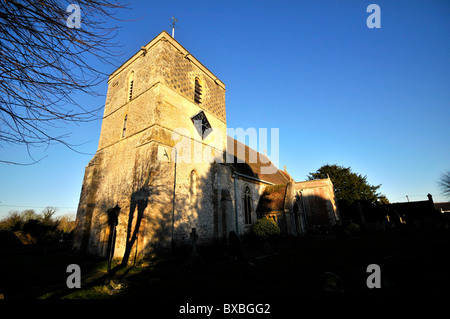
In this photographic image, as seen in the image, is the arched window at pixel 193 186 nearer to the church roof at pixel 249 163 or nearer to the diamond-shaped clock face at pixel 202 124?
the diamond-shaped clock face at pixel 202 124

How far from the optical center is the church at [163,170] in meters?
10.1

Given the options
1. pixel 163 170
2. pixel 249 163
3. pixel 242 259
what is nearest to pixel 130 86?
pixel 163 170

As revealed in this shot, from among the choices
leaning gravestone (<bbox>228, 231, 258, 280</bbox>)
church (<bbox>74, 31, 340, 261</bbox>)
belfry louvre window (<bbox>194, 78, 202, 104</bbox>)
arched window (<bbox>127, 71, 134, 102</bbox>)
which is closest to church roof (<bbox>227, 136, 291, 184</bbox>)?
church (<bbox>74, 31, 340, 261</bbox>)

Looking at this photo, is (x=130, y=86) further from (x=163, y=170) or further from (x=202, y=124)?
(x=163, y=170)

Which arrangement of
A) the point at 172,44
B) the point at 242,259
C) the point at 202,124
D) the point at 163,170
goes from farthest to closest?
the point at 202,124 → the point at 172,44 → the point at 163,170 → the point at 242,259

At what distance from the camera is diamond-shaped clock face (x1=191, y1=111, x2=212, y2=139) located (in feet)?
47.8

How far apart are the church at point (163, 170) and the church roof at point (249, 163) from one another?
94cm

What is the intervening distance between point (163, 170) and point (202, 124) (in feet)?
19.8

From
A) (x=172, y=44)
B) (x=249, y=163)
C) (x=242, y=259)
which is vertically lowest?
(x=242, y=259)

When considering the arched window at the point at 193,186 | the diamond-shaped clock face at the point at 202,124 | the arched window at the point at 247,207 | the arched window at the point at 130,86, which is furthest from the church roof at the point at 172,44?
the arched window at the point at 247,207

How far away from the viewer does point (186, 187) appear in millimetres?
12172

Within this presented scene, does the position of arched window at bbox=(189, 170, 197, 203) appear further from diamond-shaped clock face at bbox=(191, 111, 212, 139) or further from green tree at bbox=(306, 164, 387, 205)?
green tree at bbox=(306, 164, 387, 205)

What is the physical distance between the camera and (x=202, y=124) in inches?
598
